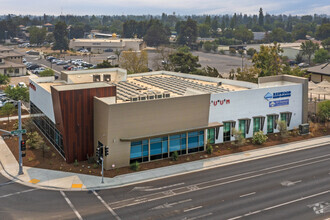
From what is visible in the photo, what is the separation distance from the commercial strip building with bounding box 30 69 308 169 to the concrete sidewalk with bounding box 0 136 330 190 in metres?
2.80

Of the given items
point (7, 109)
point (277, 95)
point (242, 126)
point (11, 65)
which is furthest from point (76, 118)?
point (11, 65)

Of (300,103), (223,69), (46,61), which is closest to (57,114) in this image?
(300,103)

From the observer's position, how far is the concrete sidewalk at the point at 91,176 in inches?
1497

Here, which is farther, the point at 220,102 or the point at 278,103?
the point at 278,103

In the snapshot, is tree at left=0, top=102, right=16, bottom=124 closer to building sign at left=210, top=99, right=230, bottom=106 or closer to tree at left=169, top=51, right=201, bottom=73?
building sign at left=210, top=99, right=230, bottom=106

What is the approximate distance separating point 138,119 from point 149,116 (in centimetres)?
133

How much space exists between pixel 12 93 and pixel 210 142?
3752 centimetres

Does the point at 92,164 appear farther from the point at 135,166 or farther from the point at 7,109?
the point at 7,109

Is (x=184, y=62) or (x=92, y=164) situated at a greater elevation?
(x=184, y=62)

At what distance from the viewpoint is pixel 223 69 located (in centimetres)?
12912

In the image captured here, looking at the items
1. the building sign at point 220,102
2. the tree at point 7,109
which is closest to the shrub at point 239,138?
the building sign at point 220,102

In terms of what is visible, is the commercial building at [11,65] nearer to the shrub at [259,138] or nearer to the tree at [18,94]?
the tree at [18,94]

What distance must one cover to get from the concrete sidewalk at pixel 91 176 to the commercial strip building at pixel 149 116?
110 inches

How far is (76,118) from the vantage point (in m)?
42.8
